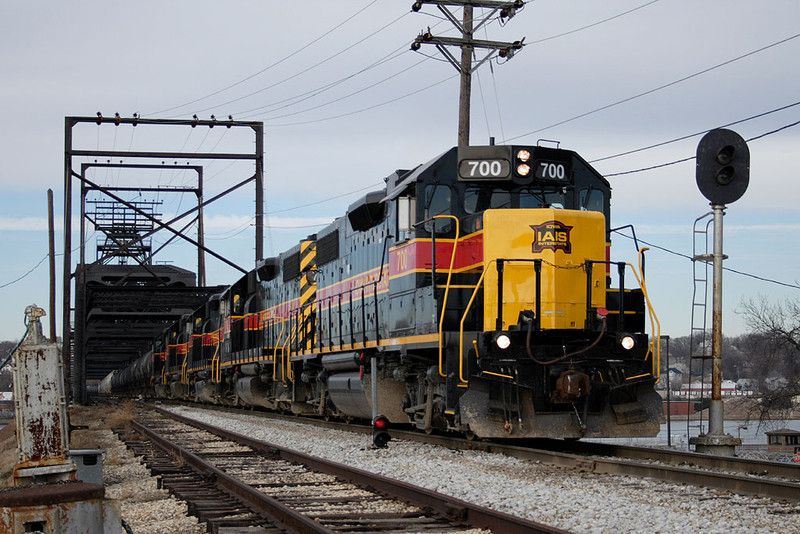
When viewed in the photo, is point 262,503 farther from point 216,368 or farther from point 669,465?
point 216,368

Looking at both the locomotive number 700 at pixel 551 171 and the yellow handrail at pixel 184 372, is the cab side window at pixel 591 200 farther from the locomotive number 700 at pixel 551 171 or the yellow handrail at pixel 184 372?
the yellow handrail at pixel 184 372

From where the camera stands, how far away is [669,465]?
9414mm

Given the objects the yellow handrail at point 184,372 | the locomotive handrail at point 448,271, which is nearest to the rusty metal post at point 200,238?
the yellow handrail at point 184,372

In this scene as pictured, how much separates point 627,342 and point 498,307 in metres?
1.53

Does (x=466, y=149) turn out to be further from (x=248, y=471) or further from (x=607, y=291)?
(x=248, y=471)

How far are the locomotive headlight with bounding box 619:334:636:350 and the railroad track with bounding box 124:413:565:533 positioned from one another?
3624mm

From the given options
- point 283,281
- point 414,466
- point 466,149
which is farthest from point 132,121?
point 414,466

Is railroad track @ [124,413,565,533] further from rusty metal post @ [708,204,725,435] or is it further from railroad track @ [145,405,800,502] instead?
rusty metal post @ [708,204,725,435]

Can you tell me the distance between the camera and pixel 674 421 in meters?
54.8

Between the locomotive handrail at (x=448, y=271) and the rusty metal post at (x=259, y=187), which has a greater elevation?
the rusty metal post at (x=259, y=187)

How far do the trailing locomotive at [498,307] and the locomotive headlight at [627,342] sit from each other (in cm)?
1

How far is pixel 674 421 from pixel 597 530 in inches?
2040

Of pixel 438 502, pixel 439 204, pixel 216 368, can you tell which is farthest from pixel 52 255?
pixel 438 502

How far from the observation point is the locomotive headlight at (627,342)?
1043cm
